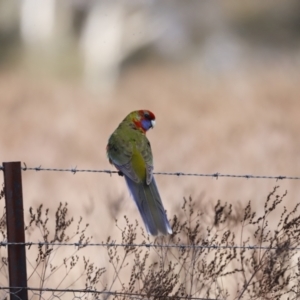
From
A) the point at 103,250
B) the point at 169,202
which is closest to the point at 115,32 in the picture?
the point at 169,202

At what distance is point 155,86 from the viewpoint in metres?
18.3

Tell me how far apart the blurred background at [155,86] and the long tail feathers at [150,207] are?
14.8 ft

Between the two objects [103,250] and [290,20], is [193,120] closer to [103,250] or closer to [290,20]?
[290,20]

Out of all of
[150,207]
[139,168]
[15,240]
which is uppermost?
[139,168]

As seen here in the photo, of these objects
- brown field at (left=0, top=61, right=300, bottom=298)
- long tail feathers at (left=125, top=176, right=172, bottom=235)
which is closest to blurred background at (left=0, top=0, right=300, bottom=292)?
brown field at (left=0, top=61, right=300, bottom=298)

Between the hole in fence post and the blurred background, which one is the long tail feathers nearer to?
the hole in fence post

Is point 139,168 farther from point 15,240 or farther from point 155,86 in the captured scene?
point 155,86

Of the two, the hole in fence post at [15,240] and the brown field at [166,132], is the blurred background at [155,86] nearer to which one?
the brown field at [166,132]

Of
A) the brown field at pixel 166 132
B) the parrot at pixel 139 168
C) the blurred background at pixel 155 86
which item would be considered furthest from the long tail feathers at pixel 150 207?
the blurred background at pixel 155 86

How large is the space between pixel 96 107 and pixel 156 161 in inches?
180

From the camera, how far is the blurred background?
1316 centimetres

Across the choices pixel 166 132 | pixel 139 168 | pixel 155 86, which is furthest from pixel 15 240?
pixel 155 86

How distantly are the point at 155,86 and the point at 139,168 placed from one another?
11.4 meters

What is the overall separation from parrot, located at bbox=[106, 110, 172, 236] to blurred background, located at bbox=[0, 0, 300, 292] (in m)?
3.54
